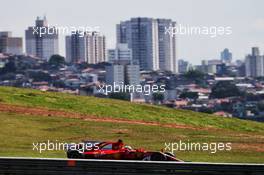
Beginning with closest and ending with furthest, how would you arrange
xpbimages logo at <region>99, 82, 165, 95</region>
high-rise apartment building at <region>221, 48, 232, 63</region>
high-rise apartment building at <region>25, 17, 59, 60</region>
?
high-rise apartment building at <region>221, 48, 232, 63</region> → xpbimages logo at <region>99, 82, 165, 95</region> → high-rise apartment building at <region>25, 17, 59, 60</region>

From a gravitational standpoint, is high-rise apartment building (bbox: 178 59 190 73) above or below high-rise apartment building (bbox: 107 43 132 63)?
below

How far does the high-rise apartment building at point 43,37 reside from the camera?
23.8 metres

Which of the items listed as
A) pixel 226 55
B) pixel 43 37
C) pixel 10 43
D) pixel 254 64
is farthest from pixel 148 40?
pixel 10 43

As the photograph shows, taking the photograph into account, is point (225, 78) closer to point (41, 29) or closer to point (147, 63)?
point (147, 63)

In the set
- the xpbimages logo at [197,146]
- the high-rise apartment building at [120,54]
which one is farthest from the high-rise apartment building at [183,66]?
the xpbimages logo at [197,146]

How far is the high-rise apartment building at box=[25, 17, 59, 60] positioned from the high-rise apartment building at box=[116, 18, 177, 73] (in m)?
1.76

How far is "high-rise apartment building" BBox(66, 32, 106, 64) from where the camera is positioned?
23.8 m

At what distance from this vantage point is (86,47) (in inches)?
993

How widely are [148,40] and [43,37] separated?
3.44m

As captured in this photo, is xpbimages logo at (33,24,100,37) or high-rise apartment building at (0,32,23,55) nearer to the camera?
xpbimages logo at (33,24,100,37)

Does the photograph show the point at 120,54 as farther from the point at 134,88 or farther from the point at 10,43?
the point at 10,43

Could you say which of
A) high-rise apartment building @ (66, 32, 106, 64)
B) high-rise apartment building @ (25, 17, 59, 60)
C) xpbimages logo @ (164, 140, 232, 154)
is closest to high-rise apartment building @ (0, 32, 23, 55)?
high-rise apartment building @ (25, 17, 59, 60)

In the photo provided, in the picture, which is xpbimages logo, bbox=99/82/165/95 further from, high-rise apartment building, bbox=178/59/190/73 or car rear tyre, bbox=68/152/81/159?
car rear tyre, bbox=68/152/81/159

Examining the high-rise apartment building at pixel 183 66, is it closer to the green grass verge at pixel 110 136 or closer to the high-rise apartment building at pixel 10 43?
the green grass verge at pixel 110 136
